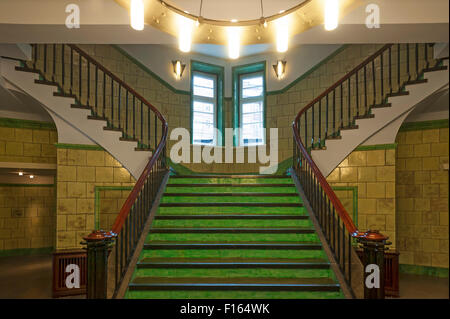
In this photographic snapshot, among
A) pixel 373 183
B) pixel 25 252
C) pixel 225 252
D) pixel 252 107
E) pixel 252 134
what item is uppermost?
pixel 252 107

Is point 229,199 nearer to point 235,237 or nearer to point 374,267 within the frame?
point 235,237

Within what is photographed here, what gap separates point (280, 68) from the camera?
7918 mm

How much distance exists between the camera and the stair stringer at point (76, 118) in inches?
194

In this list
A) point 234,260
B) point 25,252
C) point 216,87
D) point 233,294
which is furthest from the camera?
point 216,87

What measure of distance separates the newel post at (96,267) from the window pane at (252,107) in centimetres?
591

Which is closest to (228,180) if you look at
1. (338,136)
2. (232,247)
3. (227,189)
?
(227,189)

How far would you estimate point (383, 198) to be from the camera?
575 centimetres

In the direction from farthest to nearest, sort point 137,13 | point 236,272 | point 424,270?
point 424,270 → point 236,272 → point 137,13

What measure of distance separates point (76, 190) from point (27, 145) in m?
2.11

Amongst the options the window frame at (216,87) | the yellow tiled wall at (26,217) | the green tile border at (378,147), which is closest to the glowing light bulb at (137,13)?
the green tile border at (378,147)

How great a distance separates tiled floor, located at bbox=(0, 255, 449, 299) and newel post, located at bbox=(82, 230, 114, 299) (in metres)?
2.09

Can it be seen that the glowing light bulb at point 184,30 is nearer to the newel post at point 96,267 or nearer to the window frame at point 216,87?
the newel post at point 96,267
